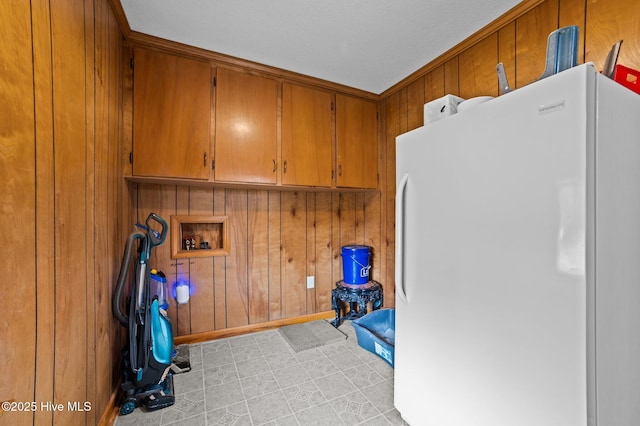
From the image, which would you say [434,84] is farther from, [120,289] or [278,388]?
[120,289]

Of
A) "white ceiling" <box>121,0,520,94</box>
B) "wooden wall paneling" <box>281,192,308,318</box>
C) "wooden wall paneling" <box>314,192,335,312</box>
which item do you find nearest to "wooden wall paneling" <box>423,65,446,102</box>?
"white ceiling" <box>121,0,520,94</box>

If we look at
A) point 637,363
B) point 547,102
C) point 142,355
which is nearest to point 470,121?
point 547,102

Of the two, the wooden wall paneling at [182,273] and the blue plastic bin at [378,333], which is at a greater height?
the wooden wall paneling at [182,273]

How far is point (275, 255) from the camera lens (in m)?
2.55

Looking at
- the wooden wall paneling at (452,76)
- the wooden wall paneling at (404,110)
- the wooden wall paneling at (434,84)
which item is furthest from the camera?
the wooden wall paneling at (404,110)

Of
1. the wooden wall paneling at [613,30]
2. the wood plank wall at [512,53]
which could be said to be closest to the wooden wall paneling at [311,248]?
the wood plank wall at [512,53]

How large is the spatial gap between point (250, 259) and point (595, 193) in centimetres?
223

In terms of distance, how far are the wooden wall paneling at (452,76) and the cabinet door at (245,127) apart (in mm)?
1309

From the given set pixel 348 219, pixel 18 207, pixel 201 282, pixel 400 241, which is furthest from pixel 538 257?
pixel 201 282

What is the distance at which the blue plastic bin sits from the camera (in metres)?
1.92

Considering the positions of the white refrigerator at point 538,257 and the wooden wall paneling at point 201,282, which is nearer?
the white refrigerator at point 538,257

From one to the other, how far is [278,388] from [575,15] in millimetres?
2559

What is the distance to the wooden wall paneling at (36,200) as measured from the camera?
28.3 inches

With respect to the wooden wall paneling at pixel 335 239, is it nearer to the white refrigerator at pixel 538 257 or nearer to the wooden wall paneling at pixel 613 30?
the white refrigerator at pixel 538 257
